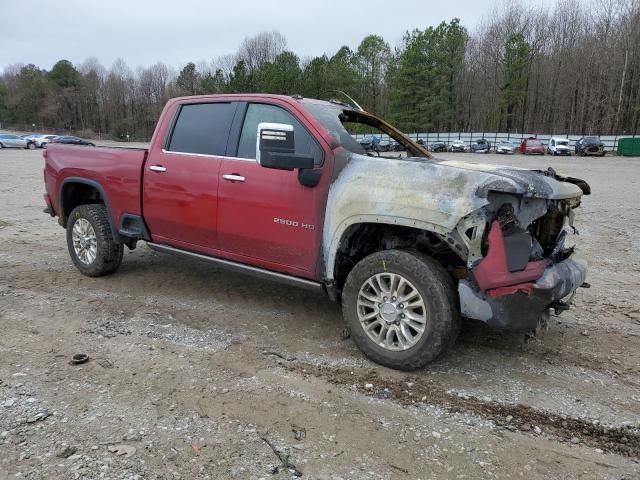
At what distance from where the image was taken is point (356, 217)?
3.75 m

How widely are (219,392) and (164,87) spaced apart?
111 m

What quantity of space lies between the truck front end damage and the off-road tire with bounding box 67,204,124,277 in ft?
12.8

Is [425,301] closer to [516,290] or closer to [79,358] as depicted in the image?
[516,290]

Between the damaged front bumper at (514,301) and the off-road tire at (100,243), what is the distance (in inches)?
156

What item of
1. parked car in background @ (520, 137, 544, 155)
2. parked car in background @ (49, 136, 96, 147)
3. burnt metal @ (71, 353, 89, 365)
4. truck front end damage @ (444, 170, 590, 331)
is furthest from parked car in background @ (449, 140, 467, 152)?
burnt metal @ (71, 353, 89, 365)

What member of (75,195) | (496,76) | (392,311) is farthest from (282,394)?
(496,76)

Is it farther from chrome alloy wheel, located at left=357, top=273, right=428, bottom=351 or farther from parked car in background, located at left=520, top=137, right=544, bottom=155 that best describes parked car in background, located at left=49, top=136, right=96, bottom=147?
parked car in background, located at left=520, top=137, right=544, bottom=155

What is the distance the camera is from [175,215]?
4879 mm

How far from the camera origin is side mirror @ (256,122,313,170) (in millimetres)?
3809

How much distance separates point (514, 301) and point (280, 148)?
1.98 m

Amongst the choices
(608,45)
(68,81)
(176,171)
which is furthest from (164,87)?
(176,171)

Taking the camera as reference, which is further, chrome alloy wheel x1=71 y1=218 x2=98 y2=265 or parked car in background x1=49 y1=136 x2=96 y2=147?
parked car in background x1=49 y1=136 x2=96 y2=147

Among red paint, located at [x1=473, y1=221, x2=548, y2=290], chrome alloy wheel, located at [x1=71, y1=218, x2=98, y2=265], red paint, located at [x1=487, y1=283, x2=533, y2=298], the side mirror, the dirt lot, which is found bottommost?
the dirt lot

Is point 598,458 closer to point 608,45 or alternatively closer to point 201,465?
point 201,465
